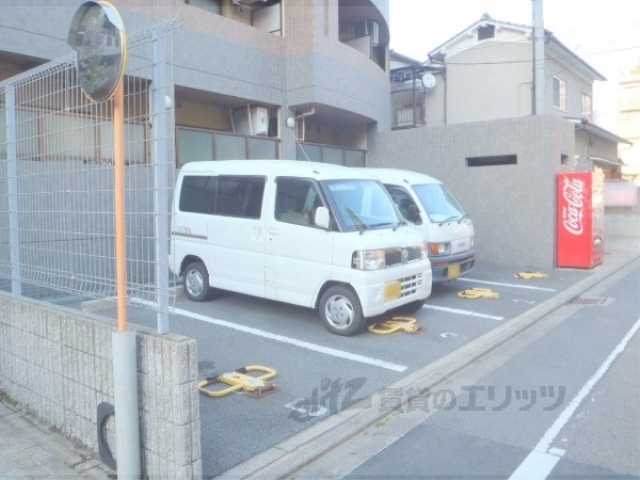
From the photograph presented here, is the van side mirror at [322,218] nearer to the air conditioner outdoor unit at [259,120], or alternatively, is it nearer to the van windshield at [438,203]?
the van windshield at [438,203]

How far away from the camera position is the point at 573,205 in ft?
42.0

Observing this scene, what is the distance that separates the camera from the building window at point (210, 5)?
11.6 metres

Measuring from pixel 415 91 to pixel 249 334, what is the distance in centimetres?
1416

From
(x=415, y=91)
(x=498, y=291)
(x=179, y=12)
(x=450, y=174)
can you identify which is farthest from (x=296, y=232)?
(x=415, y=91)

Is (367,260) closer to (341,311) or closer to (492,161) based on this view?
(341,311)

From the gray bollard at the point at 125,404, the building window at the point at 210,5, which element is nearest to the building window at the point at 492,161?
the building window at the point at 210,5

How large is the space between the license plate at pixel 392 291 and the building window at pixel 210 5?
7469 millimetres

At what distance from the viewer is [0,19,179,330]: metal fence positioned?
3596 millimetres

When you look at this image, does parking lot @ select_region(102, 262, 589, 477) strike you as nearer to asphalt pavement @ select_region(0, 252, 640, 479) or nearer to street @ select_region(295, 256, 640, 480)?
asphalt pavement @ select_region(0, 252, 640, 479)

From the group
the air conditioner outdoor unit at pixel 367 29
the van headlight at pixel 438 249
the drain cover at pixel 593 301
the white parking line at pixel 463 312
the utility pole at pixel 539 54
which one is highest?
the air conditioner outdoor unit at pixel 367 29

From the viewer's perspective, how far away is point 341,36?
16984 millimetres

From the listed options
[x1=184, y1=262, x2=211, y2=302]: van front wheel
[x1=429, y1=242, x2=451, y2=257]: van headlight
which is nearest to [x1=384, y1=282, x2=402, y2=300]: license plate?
[x1=429, y1=242, x2=451, y2=257]: van headlight

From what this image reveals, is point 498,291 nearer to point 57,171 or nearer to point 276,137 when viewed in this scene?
point 276,137

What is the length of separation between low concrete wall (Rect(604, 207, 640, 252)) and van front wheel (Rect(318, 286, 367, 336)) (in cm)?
1352
